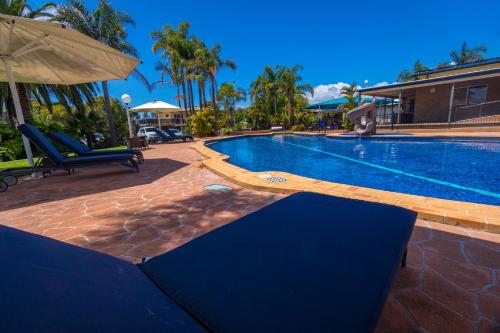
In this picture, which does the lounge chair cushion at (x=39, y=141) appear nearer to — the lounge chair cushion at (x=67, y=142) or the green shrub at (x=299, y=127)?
the lounge chair cushion at (x=67, y=142)

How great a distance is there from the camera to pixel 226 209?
3631 mm

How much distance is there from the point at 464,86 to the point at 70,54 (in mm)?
23712

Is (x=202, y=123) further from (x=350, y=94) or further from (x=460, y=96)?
(x=460, y=96)

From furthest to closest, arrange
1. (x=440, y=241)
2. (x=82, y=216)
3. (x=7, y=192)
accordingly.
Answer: (x=7, y=192) < (x=82, y=216) < (x=440, y=241)

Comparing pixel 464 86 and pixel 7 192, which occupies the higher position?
pixel 464 86

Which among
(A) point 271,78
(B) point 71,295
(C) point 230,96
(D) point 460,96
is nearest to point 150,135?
(A) point 271,78

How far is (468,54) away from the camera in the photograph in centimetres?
4378

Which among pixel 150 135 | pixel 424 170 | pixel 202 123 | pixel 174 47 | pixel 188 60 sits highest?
pixel 174 47

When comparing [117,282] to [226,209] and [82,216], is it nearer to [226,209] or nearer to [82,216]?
[226,209]

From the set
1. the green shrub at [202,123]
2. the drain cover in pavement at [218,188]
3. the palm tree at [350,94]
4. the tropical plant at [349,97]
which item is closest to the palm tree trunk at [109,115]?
the green shrub at [202,123]

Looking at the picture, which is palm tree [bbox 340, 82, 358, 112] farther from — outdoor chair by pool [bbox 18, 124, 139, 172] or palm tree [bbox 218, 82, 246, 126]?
outdoor chair by pool [bbox 18, 124, 139, 172]

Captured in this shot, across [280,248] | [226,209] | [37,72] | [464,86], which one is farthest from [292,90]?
[280,248]

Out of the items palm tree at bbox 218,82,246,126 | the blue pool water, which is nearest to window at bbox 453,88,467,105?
the blue pool water

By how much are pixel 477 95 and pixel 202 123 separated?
2121 cm
